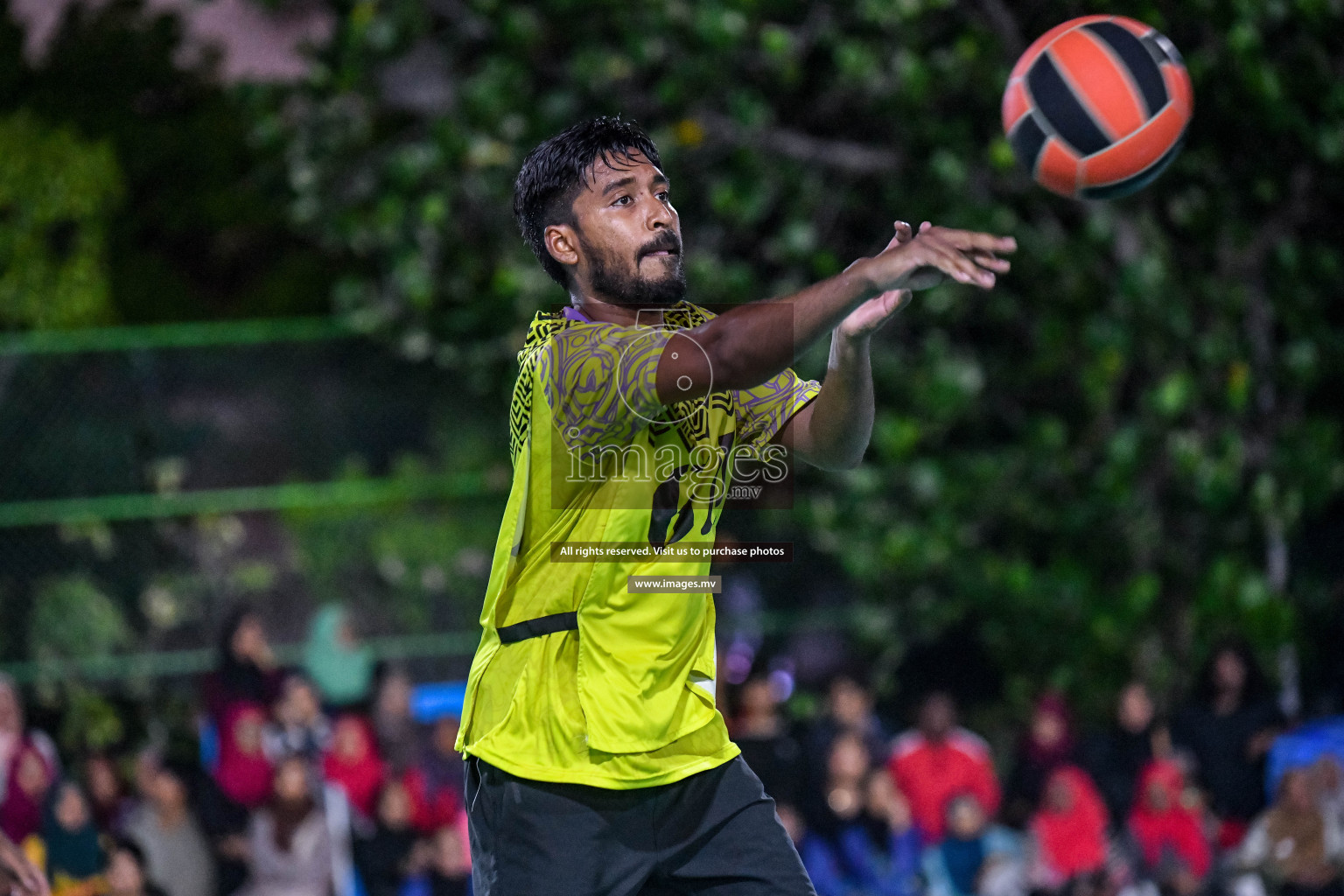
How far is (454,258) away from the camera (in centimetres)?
918

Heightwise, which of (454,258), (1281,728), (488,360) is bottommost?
(1281,728)

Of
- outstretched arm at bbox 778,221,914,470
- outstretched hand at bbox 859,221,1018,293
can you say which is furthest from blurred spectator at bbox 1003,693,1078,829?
outstretched hand at bbox 859,221,1018,293

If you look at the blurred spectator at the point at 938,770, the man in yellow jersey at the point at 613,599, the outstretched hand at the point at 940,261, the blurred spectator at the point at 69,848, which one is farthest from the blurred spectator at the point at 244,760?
the outstretched hand at the point at 940,261

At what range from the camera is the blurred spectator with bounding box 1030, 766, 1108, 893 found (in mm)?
7566

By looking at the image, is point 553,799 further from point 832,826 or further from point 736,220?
point 736,220

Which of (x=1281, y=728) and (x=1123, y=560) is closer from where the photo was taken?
(x=1281, y=728)

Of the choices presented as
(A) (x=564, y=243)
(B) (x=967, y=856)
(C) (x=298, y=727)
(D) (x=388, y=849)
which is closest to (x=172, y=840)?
(C) (x=298, y=727)

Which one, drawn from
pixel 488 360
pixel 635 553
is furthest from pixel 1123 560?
pixel 635 553

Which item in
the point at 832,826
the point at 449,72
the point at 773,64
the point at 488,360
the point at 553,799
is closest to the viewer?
the point at 553,799

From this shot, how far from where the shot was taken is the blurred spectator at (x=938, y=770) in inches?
307

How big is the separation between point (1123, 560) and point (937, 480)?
4.43 ft

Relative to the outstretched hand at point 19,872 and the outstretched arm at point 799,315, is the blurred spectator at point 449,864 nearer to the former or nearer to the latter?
the outstretched hand at point 19,872

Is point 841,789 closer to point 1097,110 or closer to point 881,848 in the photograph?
point 881,848

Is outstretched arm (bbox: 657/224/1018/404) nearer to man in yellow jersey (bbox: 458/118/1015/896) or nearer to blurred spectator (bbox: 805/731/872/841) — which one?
man in yellow jersey (bbox: 458/118/1015/896)
